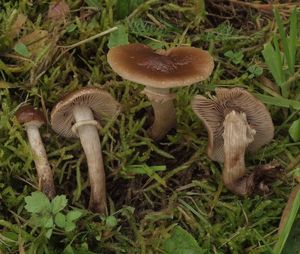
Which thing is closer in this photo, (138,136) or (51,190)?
(51,190)

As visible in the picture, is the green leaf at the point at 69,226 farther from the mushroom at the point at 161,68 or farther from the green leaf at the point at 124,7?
the green leaf at the point at 124,7

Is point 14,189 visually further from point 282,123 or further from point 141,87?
point 282,123

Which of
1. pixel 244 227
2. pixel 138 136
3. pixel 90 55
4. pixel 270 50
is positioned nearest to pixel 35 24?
pixel 90 55

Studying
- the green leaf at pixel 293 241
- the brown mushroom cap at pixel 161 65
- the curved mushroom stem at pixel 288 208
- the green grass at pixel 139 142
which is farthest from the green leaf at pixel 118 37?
the green leaf at pixel 293 241

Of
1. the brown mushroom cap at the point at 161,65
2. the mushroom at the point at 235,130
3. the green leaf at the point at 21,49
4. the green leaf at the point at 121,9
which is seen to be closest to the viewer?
the brown mushroom cap at the point at 161,65

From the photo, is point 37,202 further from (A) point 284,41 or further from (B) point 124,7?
(A) point 284,41

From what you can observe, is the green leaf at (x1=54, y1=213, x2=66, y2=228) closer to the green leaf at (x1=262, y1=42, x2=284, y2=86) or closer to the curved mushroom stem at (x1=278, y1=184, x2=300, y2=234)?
the curved mushroom stem at (x1=278, y1=184, x2=300, y2=234)
